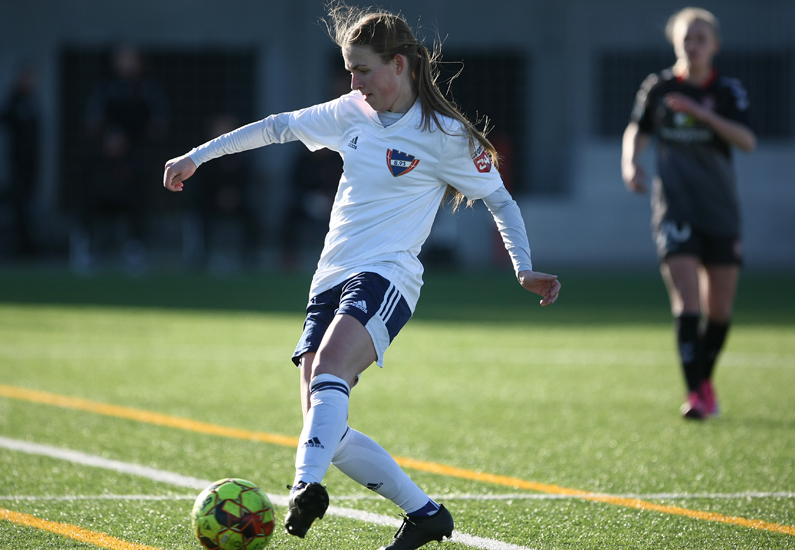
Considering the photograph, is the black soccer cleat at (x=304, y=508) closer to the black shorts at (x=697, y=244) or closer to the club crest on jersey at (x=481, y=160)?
the club crest on jersey at (x=481, y=160)

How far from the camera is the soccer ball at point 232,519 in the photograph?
3135 mm

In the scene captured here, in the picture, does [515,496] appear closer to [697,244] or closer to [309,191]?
[697,244]

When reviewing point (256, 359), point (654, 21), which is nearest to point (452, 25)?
point (654, 21)

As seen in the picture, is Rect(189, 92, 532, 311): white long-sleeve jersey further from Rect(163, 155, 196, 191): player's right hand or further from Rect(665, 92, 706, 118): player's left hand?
Rect(665, 92, 706, 118): player's left hand

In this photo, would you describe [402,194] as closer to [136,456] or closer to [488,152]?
[488,152]

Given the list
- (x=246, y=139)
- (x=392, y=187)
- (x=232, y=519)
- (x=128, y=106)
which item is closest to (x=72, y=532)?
(x=232, y=519)

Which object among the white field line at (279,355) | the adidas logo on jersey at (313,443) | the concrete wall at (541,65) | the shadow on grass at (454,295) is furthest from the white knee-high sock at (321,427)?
the concrete wall at (541,65)

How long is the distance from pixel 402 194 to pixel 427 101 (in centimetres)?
33

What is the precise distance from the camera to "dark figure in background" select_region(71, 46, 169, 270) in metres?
15.7

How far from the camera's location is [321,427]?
3111 millimetres

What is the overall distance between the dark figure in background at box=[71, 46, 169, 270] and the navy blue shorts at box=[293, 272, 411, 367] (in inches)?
502

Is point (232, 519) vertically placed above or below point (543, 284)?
below

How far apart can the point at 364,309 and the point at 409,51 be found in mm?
904

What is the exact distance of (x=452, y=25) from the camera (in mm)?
19062
